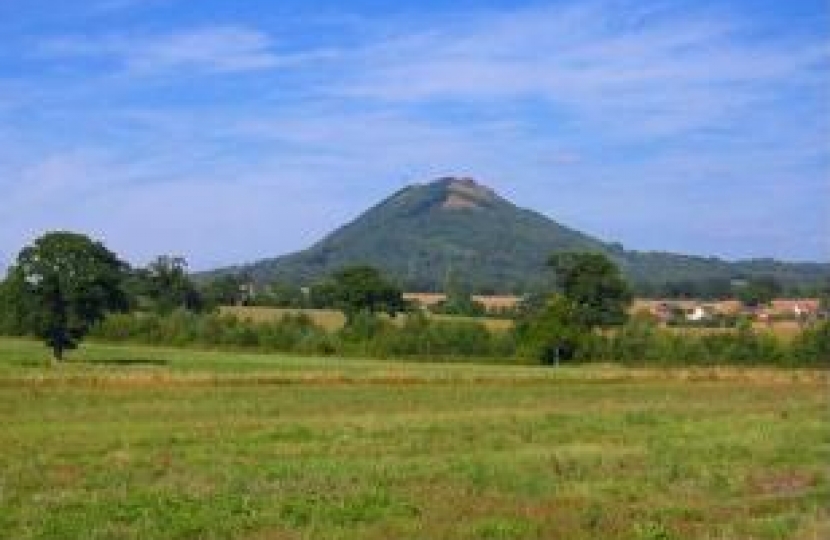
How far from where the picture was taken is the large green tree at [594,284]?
13150 centimetres

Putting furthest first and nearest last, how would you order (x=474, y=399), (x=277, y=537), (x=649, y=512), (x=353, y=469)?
(x=474, y=399) < (x=353, y=469) < (x=649, y=512) < (x=277, y=537)

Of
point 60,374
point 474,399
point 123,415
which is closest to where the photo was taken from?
point 123,415

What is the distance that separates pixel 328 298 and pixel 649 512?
131949 mm

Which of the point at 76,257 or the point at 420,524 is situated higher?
the point at 76,257

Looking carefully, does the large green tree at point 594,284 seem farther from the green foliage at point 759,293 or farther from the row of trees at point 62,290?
the row of trees at point 62,290

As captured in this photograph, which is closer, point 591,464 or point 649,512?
point 649,512

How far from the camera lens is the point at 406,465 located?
2406cm

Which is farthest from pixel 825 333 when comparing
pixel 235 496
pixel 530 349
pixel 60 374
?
pixel 235 496

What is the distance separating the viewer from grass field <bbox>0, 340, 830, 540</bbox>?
1680 centimetres

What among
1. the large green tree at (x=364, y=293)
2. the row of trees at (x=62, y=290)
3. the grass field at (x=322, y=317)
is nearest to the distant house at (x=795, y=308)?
the grass field at (x=322, y=317)

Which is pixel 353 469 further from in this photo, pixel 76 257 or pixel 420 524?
pixel 76 257

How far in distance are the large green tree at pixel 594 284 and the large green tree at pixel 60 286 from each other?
58237mm

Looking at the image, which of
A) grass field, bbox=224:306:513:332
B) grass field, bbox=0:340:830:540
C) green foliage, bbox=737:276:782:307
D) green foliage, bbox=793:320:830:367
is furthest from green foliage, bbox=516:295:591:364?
green foliage, bbox=737:276:782:307

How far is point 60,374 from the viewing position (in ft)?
190
